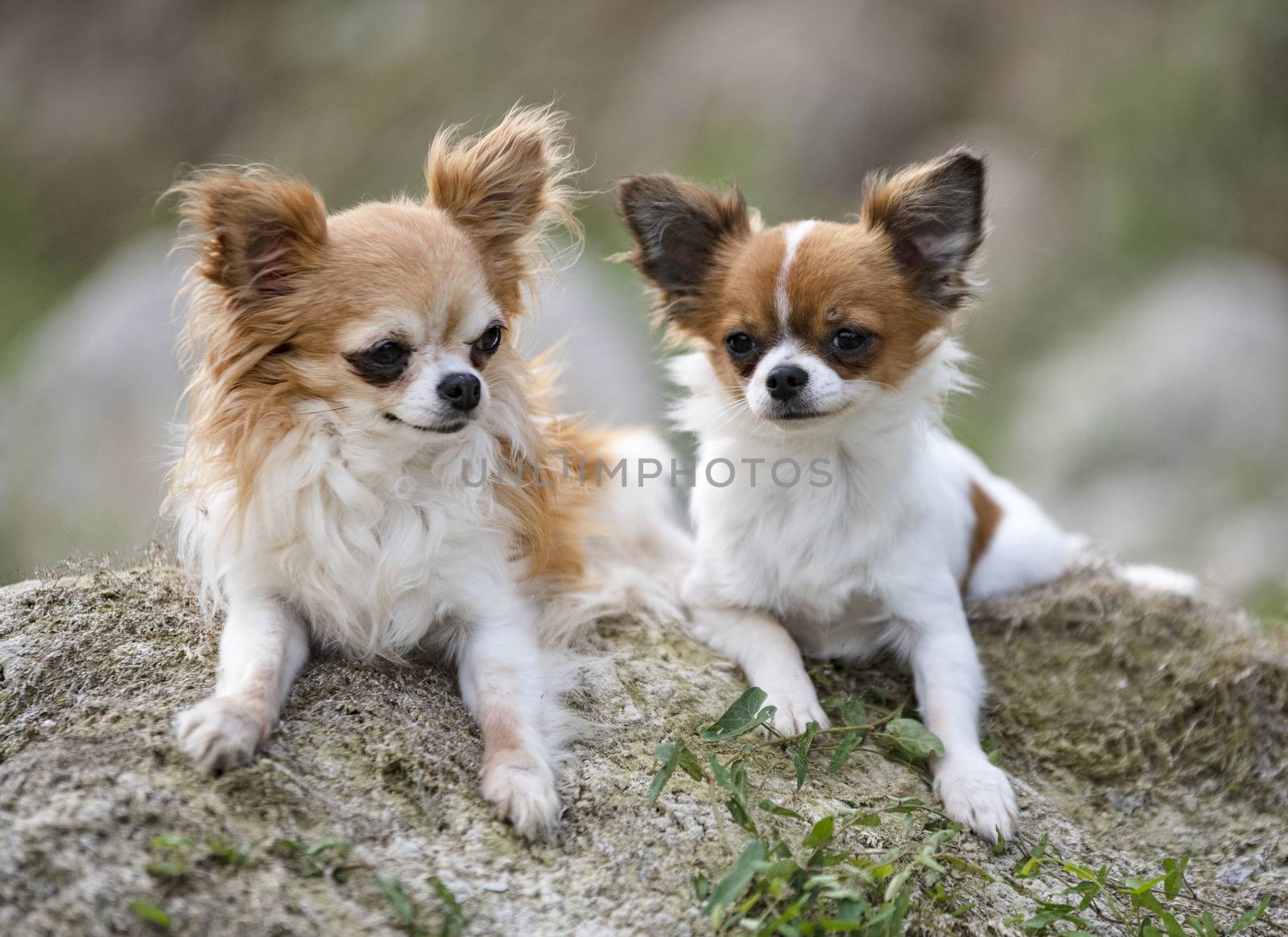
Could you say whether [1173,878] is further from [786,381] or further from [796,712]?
[786,381]

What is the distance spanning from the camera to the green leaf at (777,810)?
108 inches

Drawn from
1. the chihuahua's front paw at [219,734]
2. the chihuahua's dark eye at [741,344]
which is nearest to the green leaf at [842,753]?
the chihuahua's dark eye at [741,344]

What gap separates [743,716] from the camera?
119 inches

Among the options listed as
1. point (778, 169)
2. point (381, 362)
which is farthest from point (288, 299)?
point (778, 169)

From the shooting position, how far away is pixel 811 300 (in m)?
3.40

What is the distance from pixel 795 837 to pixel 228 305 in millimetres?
1995

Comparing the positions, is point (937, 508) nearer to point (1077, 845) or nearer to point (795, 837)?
point (1077, 845)

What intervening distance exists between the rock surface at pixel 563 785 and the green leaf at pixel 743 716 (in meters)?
0.17

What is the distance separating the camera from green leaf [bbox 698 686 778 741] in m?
3.00

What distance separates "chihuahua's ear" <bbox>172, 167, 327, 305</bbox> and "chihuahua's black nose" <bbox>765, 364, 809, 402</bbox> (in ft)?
4.24

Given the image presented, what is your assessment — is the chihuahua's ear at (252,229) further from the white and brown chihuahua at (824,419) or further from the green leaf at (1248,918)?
the green leaf at (1248,918)

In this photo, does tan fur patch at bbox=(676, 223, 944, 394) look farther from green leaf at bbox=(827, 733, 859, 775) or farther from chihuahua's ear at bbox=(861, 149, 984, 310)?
green leaf at bbox=(827, 733, 859, 775)

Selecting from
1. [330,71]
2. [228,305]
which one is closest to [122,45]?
[330,71]

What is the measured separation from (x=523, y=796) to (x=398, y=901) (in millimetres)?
434
